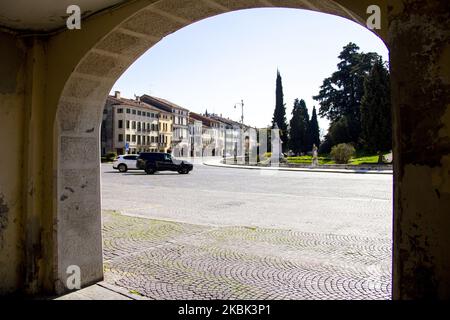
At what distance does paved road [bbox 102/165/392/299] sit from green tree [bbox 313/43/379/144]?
44.8 meters

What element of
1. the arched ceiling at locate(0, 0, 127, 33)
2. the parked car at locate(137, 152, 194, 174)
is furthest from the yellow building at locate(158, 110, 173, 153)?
the arched ceiling at locate(0, 0, 127, 33)

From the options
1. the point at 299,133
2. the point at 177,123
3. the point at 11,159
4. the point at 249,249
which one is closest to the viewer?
the point at 11,159

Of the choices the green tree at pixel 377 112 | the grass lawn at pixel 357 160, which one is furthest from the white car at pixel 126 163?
the green tree at pixel 377 112

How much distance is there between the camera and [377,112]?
3938cm

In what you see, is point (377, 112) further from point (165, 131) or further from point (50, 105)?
point (165, 131)

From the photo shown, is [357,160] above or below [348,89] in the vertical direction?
below

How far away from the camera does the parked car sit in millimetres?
26234

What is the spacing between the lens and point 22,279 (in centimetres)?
419

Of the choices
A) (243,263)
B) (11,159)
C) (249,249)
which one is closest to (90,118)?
(11,159)

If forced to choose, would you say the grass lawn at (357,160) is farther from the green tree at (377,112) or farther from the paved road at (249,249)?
the paved road at (249,249)

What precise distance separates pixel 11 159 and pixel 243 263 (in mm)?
3536

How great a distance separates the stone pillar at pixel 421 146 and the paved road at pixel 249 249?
7.97 feet

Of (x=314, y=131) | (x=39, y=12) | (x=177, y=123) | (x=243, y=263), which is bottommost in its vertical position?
(x=243, y=263)

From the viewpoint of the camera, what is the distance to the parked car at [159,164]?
1033 inches
